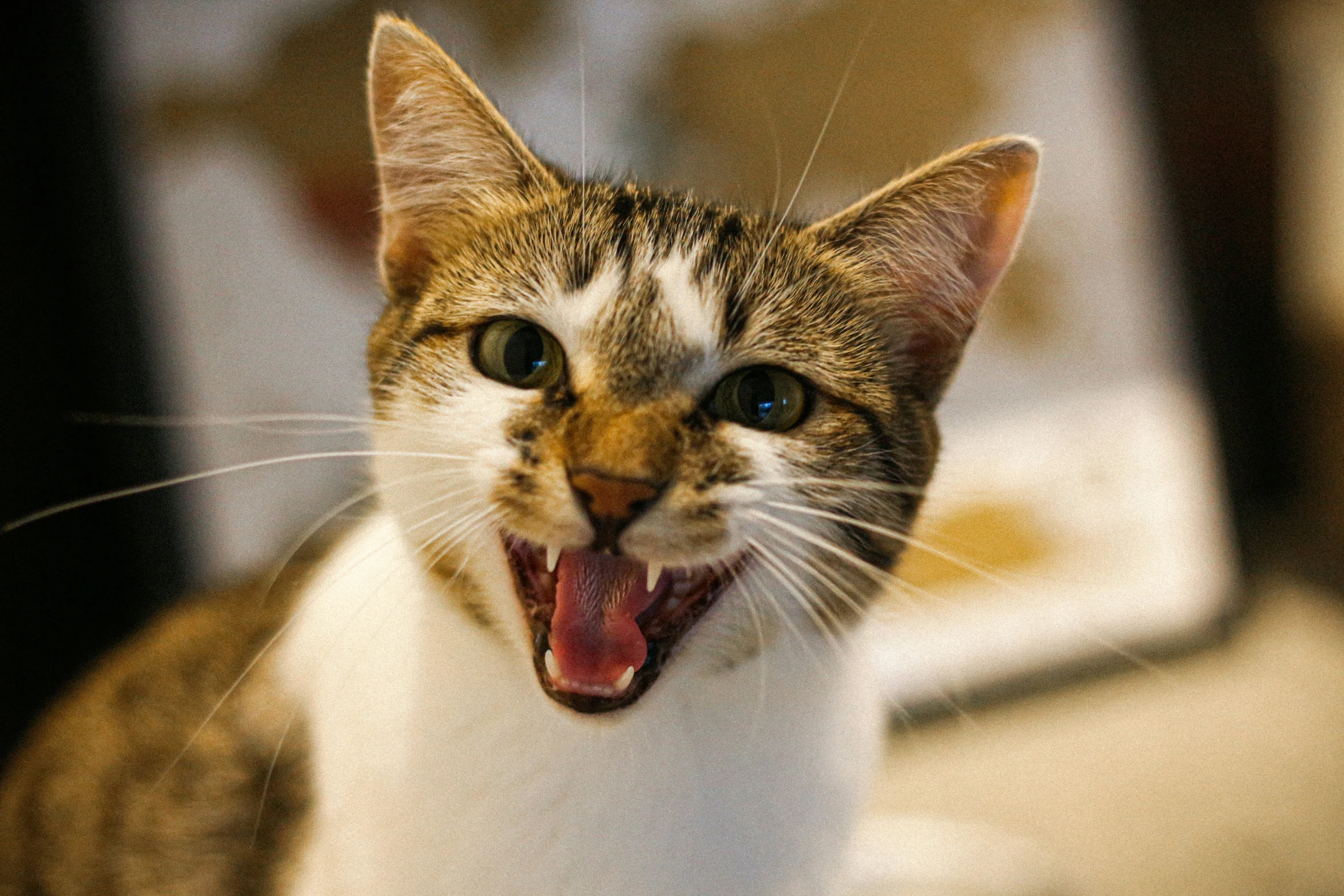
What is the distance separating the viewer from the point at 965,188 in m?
0.62

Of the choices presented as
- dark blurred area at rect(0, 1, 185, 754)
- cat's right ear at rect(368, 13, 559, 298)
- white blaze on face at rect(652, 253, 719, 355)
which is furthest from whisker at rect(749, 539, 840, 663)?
dark blurred area at rect(0, 1, 185, 754)

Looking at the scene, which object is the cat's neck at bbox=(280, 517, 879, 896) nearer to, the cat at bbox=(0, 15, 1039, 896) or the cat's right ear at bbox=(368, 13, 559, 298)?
the cat at bbox=(0, 15, 1039, 896)

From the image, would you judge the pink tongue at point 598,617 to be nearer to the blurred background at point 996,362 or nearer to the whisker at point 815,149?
the whisker at point 815,149

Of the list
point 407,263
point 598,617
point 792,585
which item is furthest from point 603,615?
point 407,263

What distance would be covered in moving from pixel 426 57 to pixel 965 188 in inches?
15.0

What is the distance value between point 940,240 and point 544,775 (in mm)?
471

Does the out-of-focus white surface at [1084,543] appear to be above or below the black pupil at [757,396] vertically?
below

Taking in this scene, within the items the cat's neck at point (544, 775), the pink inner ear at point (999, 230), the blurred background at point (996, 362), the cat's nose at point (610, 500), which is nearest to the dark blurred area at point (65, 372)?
the blurred background at point (996, 362)

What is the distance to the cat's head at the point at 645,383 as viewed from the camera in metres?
0.58

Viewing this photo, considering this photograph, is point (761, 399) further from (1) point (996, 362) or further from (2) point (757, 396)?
(1) point (996, 362)

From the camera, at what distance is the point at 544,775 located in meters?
0.67

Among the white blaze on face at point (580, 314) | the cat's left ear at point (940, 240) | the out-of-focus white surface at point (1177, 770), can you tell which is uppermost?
the cat's left ear at point (940, 240)

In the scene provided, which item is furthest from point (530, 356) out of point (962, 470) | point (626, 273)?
point (962, 470)

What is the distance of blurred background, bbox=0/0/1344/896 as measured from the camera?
112 centimetres
